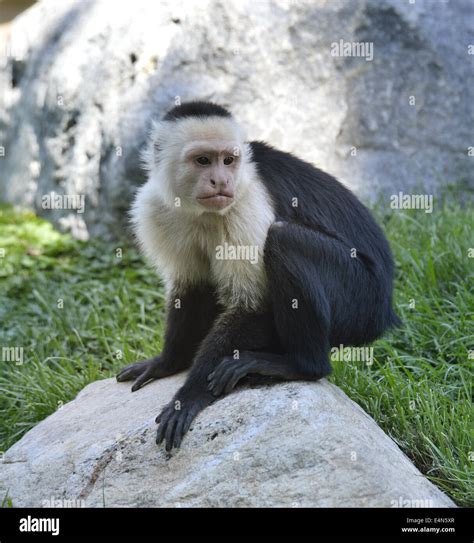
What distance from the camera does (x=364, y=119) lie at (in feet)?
31.7

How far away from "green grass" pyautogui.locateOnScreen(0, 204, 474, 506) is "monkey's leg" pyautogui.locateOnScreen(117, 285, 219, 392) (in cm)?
110

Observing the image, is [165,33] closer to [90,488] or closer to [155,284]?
[155,284]

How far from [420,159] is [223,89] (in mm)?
2650

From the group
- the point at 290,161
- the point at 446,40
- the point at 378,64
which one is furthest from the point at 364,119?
the point at 290,161

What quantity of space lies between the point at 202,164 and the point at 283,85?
484cm

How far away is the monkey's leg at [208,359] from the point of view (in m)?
4.43

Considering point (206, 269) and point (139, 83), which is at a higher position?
point (139, 83)

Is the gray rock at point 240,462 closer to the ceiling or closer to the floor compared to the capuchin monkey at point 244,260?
closer to the floor

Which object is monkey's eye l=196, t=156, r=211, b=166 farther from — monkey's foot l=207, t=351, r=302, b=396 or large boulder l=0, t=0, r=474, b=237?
large boulder l=0, t=0, r=474, b=237

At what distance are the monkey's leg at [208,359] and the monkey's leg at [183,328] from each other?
1.76ft
